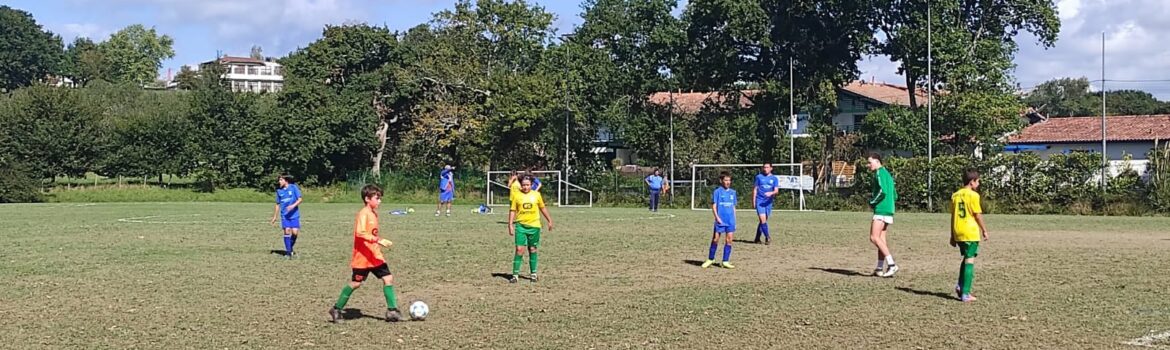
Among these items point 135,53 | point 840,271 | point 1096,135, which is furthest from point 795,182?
point 135,53

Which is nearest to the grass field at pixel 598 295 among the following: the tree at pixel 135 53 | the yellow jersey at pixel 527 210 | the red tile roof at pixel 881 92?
the yellow jersey at pixel 527 210

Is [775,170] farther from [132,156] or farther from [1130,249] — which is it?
[132,156]

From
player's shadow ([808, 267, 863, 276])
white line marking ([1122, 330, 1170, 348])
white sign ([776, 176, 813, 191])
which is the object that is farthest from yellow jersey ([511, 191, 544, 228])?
white sign ([776, 176, 813, 191])

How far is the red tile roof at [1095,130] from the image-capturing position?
213 ft

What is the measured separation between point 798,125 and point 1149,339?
4248 centimetres

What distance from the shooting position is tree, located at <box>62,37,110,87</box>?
121312mm

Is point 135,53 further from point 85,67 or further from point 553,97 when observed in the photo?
point 553,97

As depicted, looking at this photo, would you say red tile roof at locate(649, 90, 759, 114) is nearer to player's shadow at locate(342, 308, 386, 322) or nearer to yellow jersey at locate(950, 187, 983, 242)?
yellow jersey at locate(950, 187, 983, 242)

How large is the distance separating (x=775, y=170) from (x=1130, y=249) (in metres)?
26.0

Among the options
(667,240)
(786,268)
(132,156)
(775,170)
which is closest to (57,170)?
(132,156)

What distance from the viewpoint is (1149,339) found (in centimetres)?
907

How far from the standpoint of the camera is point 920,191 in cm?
3969

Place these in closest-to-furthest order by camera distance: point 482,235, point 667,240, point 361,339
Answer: point 361,339 < point 667,240 < point 482,235

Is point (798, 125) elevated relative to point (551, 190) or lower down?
elevated
